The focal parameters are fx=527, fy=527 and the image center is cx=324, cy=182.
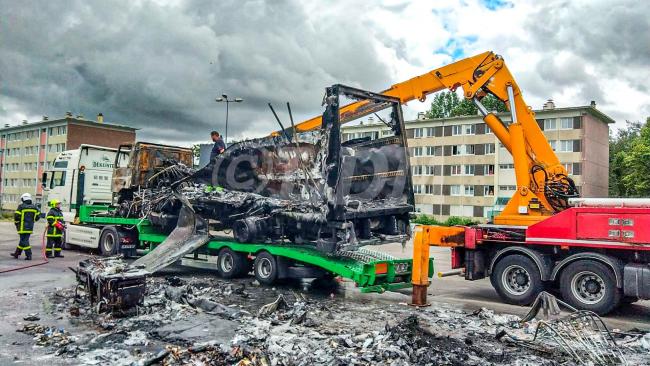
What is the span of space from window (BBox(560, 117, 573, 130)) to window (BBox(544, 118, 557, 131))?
0.53 m

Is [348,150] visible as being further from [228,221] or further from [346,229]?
[228,221]

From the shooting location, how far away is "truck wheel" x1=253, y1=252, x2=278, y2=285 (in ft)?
32.9

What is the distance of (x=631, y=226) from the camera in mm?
8328

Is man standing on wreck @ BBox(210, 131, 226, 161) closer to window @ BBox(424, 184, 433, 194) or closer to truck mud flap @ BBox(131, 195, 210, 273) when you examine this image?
truck mud flap @ BBox(131, 195, 210, 273)

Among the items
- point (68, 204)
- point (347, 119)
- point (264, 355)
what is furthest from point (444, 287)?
point (68, 204)

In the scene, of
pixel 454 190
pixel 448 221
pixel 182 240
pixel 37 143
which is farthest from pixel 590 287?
pixel 37 143

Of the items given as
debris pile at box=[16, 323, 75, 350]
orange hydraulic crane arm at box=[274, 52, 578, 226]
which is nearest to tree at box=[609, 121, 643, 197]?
orange hydraulic crane arm at box=[274, 52, 578, 226]

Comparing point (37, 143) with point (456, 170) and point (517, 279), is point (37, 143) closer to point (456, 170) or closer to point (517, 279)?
point (456, 170)

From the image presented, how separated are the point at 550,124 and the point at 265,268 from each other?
39.5m

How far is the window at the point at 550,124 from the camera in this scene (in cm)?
4366

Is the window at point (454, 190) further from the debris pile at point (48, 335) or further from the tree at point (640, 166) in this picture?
the debris pile at point (48, 335)

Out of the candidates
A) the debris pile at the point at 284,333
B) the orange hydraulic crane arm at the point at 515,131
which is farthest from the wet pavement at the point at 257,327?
the orange hydraulic crane arm at the point at 515,131

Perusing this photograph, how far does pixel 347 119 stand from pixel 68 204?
10789 millimetres

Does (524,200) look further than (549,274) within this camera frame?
Yes
